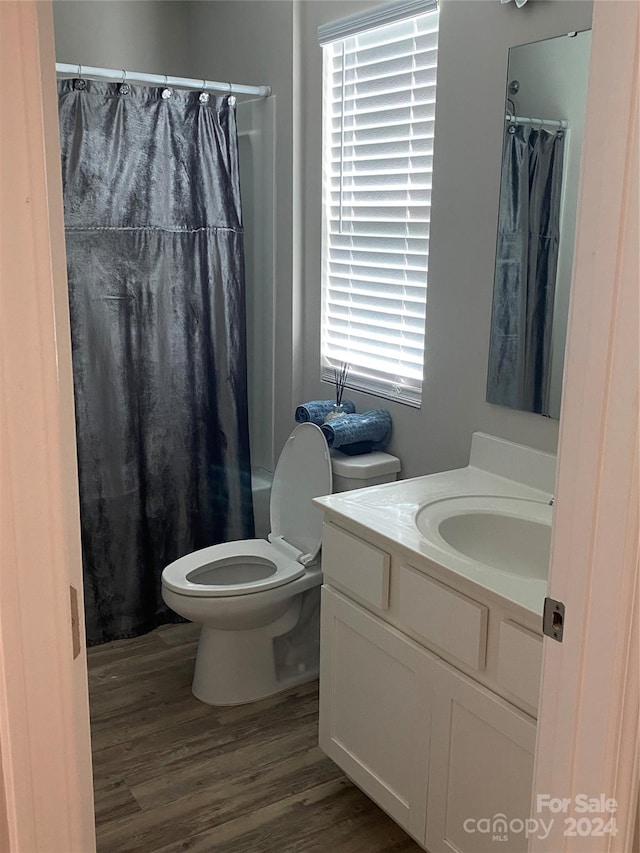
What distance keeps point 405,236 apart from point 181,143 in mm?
895

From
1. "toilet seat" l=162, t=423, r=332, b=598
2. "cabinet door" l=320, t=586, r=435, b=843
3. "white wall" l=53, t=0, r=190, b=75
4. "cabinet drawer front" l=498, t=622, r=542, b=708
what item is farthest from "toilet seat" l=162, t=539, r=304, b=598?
"white wall" l=53, t=0, r=190, b=75

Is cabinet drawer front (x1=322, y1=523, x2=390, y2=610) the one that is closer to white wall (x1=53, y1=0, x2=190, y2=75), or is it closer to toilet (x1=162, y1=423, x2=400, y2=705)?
toilet (x1=162, y1=423, x2=400, y2=705)

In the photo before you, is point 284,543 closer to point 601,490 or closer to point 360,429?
point 360,429

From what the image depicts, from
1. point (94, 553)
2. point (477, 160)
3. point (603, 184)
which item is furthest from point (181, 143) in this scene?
point (603, 184)

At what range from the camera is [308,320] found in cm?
306

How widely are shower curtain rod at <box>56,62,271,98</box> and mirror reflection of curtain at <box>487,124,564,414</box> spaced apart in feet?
3.83

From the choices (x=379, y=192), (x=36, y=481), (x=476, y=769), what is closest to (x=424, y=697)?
(x=476, y=769)

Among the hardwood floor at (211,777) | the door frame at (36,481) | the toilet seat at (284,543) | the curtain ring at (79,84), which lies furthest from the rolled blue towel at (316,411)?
the door frame at (36,481)

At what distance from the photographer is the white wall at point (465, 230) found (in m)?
2.18

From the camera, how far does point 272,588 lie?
2.60 metres

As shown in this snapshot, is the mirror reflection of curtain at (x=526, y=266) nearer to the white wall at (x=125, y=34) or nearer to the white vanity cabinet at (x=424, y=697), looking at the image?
the white vanity cabinet at (x=424, y=697)

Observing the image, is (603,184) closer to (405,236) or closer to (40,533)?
(40,533)

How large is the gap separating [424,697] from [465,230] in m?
1.26

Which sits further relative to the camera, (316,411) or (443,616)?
(316,411)
